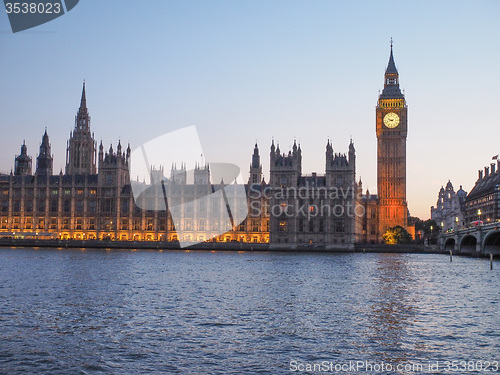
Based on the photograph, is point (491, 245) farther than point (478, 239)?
Yes

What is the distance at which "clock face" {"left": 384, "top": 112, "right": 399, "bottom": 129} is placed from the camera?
17350cm

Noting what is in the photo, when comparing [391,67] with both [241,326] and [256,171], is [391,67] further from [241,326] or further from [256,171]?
[241,326]

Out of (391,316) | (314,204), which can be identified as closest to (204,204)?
(314,204)

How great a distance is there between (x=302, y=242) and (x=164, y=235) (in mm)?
36220

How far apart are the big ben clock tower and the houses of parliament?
11.1 inches

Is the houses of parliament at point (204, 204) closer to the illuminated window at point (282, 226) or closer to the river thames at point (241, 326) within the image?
the illuminated window at point (282, 226)

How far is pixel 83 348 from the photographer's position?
25.2 meters

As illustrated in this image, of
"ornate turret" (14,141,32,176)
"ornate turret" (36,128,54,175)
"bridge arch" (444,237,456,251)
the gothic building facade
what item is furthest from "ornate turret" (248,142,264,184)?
"ornate turret" (14,141,32,176)

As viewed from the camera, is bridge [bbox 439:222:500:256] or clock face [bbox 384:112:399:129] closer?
bridge [bbox 439:222:500:256]

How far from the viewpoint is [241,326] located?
30.5 meters

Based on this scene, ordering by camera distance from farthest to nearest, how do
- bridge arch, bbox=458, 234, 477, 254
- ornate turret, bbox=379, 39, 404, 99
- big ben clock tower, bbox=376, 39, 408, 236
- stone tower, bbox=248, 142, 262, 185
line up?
ornate turret, bbox=379, 39, 404, 99 < stone tower, bbox=248, 142, 262, 185 < big ben clock tower, bbox=376, 39, 408, 236 < bridge arch, bbox=458, 234, 477, 254

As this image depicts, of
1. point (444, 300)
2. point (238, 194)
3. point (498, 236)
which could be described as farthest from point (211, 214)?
point (444, 300)

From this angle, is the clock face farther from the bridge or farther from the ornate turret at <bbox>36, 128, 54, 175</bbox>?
the ornate turret at <bbox>36, 128, 54, 175</bbox>

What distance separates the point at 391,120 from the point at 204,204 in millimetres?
61978
